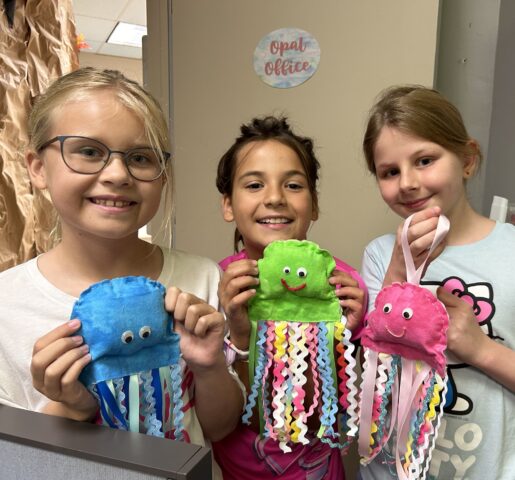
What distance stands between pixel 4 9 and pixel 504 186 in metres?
1.35

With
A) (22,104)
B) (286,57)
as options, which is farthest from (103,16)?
(22,104)

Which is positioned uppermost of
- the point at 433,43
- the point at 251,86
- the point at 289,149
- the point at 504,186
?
the point at 433,43

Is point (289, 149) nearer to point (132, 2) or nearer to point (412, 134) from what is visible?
point (412, 134)

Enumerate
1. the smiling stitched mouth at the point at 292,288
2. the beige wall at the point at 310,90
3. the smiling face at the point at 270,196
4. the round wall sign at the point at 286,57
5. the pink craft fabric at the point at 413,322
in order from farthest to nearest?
the round wall sign at the point at 286,57, the beige wall at the point at 310,90, the smiling face at the point at 270,196, the smiling stitched mouth at the point at 292,288, the pink craft fabric at the point at 413,322

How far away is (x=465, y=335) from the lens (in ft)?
2.24

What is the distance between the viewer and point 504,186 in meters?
1.32

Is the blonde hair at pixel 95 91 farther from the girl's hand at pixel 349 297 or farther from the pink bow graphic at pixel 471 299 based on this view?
the pink bow graphic at pixel 471 299

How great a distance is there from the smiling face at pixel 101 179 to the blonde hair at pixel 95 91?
0.01 meters

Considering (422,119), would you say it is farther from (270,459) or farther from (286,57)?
(286,57)

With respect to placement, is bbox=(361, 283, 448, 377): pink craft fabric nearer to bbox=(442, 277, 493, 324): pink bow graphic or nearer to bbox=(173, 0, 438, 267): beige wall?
bbox=(442, 277, 493, 324): pink bow graphic

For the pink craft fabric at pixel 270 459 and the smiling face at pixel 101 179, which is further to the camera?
the pink craft fabric at pixel 270 459

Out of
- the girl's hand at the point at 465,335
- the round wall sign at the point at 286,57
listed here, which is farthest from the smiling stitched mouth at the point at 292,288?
the round wall sign at the point at 286,57

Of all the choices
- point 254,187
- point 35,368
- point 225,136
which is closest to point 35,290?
point 35,368

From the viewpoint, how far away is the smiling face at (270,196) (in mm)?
874
